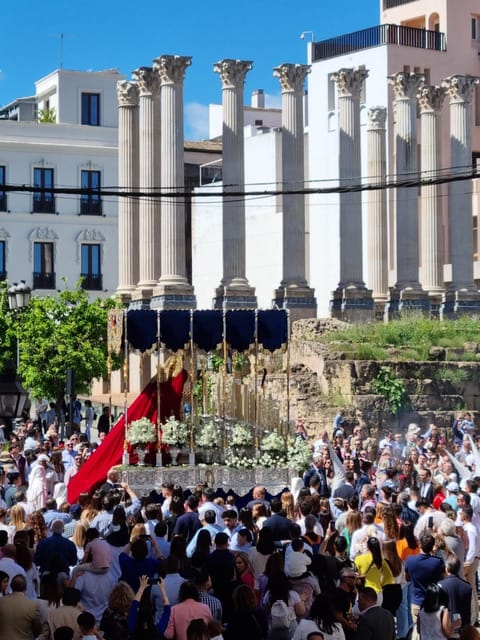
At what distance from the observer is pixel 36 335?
2051 inches

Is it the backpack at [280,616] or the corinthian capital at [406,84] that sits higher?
the corinthian capital at [406,84]

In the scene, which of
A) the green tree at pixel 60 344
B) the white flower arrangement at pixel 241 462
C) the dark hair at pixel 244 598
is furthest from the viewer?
the green tree at pixel 60 344

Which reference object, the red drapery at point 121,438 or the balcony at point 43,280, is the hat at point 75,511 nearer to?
the red drapery at point 121,438

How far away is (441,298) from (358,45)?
16889 millimetres

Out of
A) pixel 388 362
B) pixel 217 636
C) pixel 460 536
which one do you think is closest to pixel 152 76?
pixel 388 362

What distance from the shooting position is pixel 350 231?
189ft

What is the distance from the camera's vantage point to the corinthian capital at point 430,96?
60125mm

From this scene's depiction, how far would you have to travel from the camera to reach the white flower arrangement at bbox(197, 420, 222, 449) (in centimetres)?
3014

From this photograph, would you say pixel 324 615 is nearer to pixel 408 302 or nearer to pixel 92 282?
pixel 408 302

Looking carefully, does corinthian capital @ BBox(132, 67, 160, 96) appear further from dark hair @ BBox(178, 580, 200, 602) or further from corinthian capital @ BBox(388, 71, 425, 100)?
dark hair @ BBox(178, 580, 200, 602)

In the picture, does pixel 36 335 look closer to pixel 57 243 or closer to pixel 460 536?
pixel 57 243

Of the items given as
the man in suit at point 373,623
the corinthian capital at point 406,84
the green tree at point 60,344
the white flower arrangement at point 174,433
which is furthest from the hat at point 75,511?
the corinthian capital at point 406,84

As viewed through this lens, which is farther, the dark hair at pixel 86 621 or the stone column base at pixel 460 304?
the stone column base at pixel 460 304

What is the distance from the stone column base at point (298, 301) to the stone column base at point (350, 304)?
42.3 inches
